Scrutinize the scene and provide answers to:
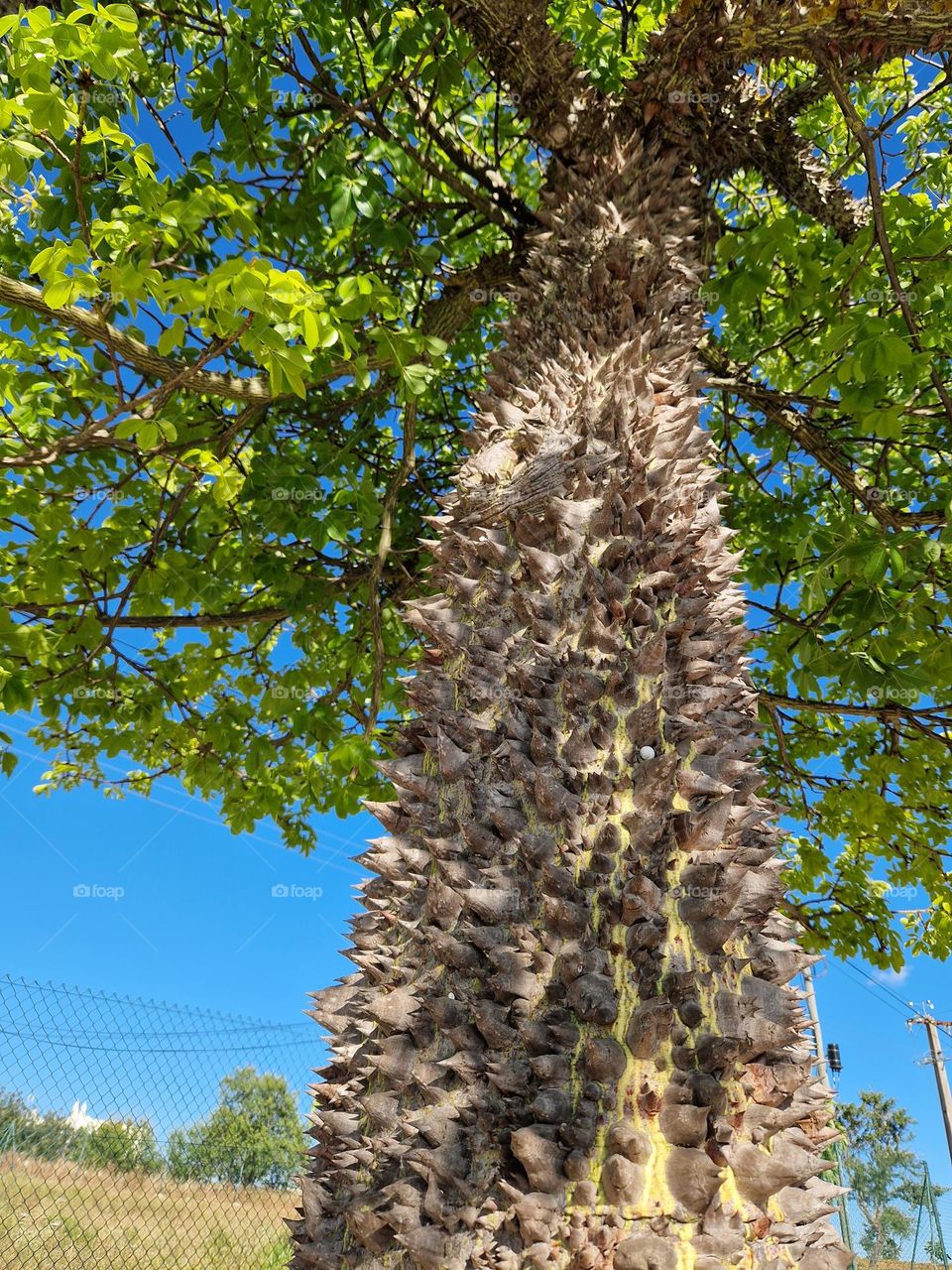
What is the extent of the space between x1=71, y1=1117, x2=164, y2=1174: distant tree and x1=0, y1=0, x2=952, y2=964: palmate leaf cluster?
7.12m

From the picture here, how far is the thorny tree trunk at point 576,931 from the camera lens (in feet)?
3.86

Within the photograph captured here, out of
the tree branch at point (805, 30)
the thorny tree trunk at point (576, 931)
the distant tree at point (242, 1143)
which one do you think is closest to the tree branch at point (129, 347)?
the thorny tree trunk at point (576, 931)

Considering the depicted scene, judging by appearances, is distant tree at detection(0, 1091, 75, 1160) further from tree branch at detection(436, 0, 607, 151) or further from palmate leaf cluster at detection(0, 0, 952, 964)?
tree branch at detection(436, 0, 607, 151)

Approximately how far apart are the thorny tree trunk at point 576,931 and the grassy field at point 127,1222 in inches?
395

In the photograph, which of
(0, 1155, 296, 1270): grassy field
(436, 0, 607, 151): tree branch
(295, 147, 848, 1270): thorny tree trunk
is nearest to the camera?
(295, 147, 848, 1270): thorny tree trunk

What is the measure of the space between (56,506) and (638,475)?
3.52m

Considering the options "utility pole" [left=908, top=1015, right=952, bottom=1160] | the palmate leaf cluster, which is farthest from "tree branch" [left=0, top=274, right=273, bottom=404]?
"utility pole" [left=908, top=1015, right=952, bottom=1160]

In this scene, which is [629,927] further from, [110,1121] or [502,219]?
[110,1121]

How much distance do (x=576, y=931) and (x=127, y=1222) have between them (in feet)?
39.5

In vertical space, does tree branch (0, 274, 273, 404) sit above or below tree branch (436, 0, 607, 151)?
below

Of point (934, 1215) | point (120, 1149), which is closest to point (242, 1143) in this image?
point (120, 1149)

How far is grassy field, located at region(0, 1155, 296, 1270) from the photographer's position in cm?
949

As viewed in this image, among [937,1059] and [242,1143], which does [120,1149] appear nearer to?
[242,1143]

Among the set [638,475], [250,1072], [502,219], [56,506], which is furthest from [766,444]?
[250,1072]
